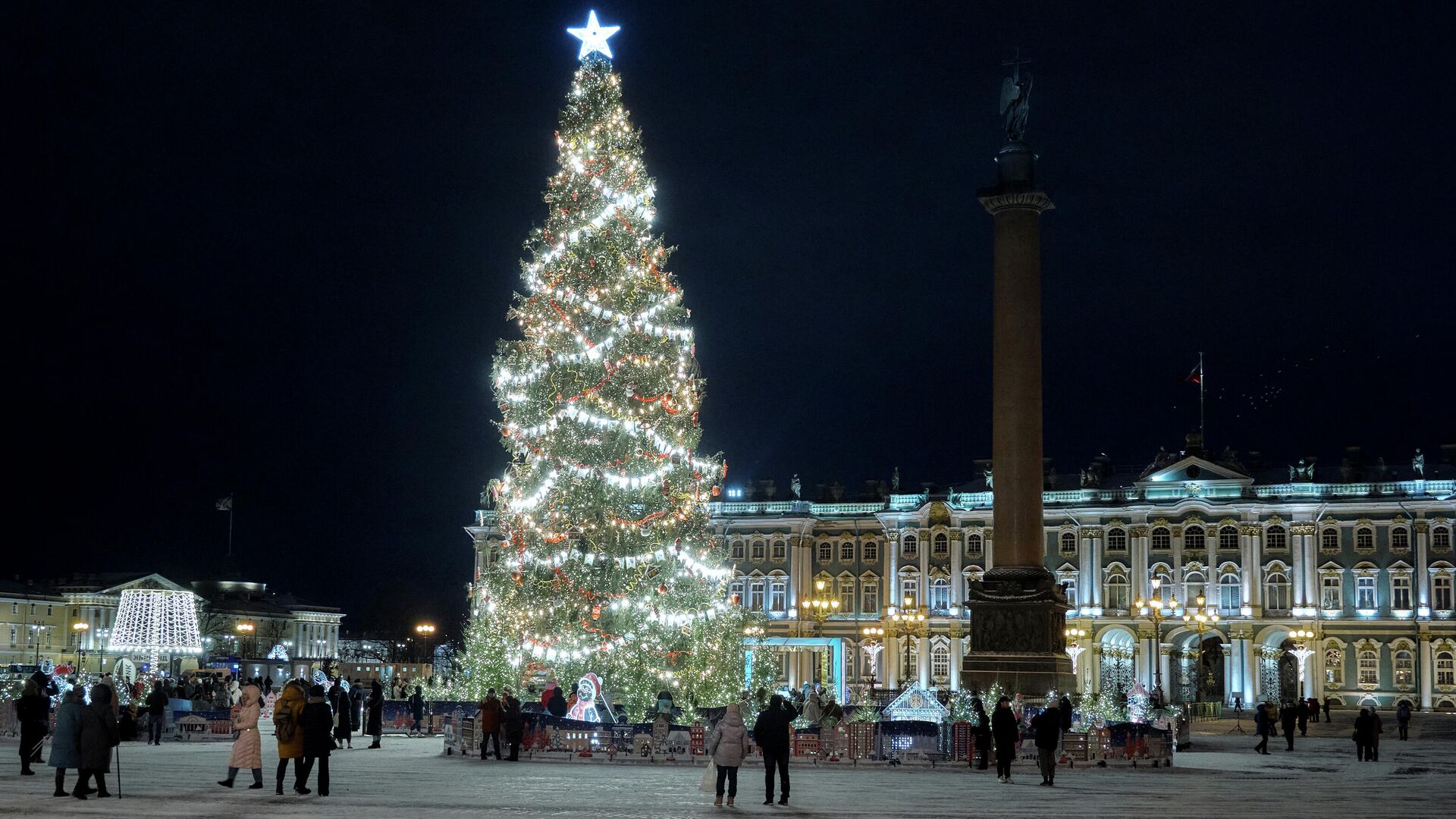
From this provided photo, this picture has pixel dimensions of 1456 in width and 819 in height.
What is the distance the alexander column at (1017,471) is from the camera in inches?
1451

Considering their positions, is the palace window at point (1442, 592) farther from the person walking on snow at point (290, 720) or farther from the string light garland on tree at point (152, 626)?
the person walking on snow at point (290, 720)

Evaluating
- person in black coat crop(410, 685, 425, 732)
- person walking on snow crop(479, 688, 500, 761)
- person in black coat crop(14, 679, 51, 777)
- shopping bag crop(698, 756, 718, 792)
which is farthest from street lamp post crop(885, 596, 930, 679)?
shopping bag crop(698, 756, 718, 792)

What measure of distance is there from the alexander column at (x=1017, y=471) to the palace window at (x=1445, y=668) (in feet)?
139

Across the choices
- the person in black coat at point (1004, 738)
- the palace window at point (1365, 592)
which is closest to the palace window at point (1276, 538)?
the palace window at point (1365, 592)

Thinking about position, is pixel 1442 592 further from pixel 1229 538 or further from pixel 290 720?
pixel 290 720

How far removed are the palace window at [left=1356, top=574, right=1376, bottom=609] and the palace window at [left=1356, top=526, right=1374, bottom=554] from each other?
1230mm

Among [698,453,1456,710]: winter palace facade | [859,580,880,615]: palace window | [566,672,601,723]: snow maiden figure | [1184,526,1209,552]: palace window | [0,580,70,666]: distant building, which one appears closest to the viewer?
[566,672,601,723]: snow maiden figure

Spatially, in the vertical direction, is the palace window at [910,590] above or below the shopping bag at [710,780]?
above

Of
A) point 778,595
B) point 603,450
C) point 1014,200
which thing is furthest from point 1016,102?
point 778,595

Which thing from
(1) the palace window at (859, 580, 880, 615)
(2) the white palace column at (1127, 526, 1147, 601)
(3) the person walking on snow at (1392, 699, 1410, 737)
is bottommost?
(3) the person walking on snow at (1392, 699, 1410, 737)

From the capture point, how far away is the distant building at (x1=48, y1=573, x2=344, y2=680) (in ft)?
355

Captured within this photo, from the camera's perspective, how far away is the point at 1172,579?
78.0 m

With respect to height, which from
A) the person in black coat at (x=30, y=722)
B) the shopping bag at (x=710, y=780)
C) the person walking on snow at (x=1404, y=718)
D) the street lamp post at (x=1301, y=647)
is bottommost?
the person walking on snow at (x=1404, y=718)

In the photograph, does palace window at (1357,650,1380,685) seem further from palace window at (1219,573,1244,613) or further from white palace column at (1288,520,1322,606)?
palace window at (1219,573,1244,613)
